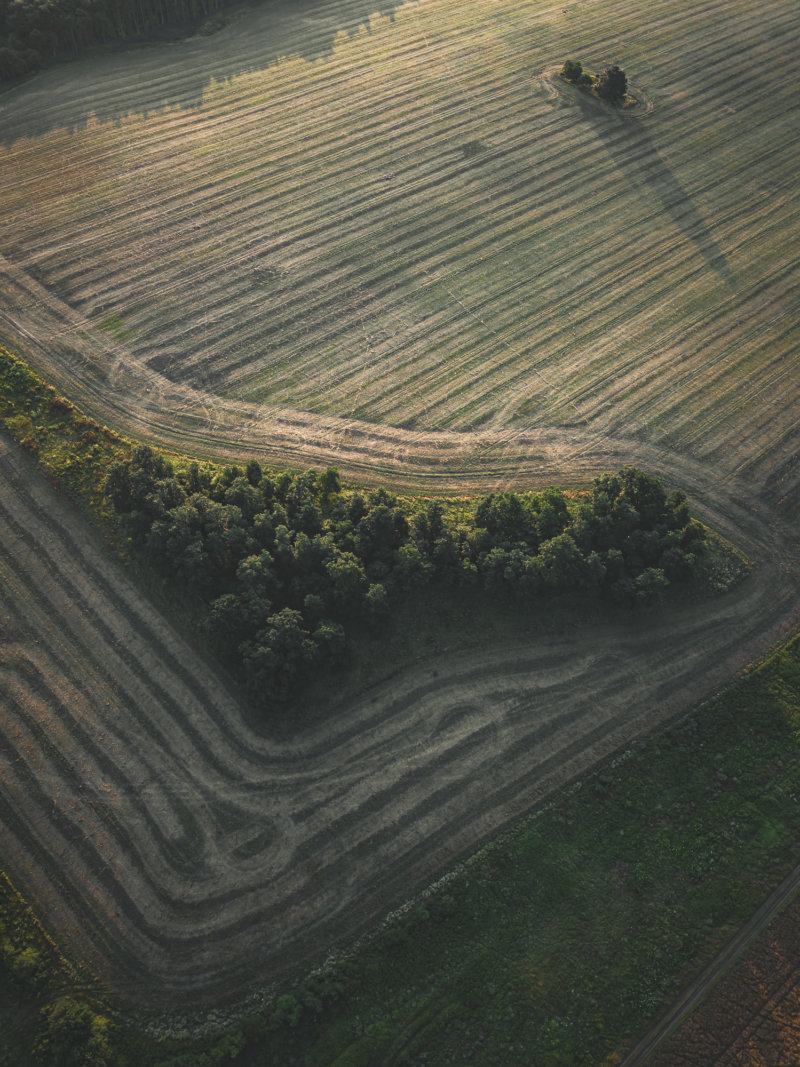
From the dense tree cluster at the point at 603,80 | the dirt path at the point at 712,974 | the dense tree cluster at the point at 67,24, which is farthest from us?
the dense tree cluster at the point at 603,80

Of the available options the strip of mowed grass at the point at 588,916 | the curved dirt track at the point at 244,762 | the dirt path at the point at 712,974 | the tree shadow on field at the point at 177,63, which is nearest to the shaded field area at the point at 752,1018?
the dirt path at the point at 712,974

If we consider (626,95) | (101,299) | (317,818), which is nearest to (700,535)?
(317,818)

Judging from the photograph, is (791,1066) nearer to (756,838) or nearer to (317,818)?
(756,838)

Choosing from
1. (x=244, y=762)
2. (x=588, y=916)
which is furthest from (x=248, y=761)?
(x=588, y=916)

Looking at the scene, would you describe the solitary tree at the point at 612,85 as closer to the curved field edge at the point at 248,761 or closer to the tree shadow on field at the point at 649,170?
the tree shadow on field at the point at 649,170

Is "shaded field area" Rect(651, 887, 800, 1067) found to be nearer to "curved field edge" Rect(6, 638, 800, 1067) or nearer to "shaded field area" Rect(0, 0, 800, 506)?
Result: "curved field edge" Rect(6, 638, 800, 1067)

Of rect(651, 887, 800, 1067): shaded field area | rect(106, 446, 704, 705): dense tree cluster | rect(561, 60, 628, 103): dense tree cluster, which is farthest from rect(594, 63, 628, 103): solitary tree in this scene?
rect(651, 887, 800, 1067): shaded field area
